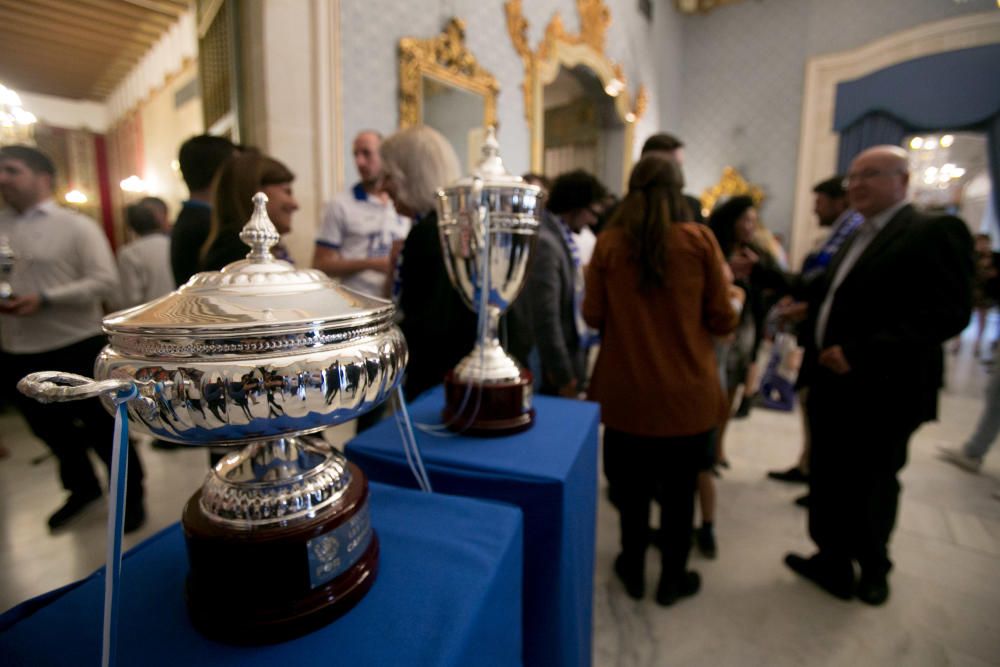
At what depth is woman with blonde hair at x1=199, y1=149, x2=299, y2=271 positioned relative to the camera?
1.18 meters

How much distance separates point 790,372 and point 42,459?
17.9ft

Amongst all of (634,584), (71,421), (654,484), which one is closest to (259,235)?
(654,484)

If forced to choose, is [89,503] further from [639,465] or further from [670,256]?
[670,256]

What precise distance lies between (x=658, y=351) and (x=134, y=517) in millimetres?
2223

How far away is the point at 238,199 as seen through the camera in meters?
1.20

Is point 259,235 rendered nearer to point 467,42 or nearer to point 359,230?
point 359,230

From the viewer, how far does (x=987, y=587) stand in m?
1.75

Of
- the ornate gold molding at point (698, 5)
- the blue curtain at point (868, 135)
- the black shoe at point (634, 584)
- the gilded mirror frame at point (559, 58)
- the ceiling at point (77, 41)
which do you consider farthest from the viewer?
the ornate gold molding at point (698, 5)

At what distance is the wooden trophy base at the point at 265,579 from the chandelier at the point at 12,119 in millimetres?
2317

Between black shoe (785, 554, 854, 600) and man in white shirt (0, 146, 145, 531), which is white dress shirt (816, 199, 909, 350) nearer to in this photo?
black shoe (785, 554, 854, 600)

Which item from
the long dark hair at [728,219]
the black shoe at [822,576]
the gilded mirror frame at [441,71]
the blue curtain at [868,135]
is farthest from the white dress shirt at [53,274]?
the blue curtain at [868,135]

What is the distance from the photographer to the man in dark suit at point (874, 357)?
57.4 inches

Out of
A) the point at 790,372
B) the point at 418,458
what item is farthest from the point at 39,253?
the point at 790,372

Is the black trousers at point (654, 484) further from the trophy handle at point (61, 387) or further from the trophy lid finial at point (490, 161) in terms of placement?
the trophy handle at point (61, 387)
